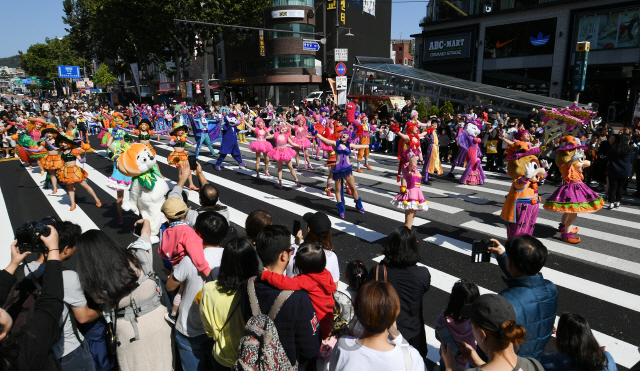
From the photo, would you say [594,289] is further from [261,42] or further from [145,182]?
[261,42]

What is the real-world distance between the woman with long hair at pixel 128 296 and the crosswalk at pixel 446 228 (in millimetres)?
2608

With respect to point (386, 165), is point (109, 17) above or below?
above

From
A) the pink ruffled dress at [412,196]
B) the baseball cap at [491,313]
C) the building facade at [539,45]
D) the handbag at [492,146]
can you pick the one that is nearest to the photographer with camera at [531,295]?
the baseball cap at [491,313]

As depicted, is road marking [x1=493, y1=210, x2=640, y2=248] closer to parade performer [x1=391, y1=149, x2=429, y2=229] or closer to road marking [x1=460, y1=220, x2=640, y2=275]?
road marking [x1=460, y1=220, x2=640, y2=275]

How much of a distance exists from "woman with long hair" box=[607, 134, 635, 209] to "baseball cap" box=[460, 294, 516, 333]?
8174mm

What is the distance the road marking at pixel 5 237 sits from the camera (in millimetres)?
6422

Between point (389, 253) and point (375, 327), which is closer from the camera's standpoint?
point (375, 327)

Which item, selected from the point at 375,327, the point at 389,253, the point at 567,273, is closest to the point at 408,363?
the point at 375,327

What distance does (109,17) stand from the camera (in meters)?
34.3

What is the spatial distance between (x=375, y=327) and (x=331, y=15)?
44.7 metres

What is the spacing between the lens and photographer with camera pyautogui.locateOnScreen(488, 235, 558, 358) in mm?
2549

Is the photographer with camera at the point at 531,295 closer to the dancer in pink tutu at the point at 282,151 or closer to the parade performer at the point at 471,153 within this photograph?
the dancer in pink tutu at the point at 282,151

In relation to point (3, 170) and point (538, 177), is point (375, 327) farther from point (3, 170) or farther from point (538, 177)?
point (3, 170)

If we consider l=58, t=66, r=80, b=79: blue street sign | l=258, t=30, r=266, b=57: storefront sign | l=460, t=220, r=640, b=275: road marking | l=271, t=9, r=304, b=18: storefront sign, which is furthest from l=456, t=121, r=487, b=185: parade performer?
l=58, t=66, r=80, b=79: blue street sign
